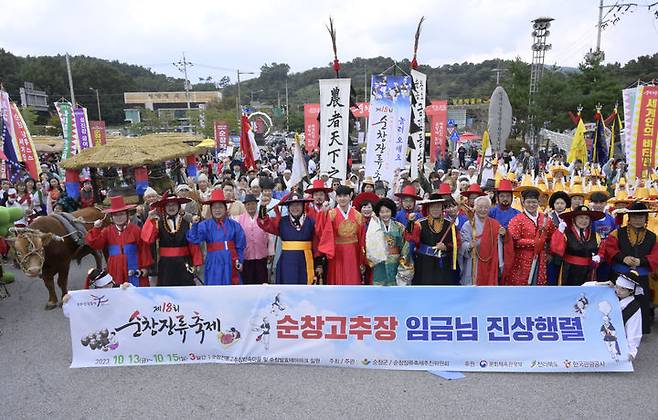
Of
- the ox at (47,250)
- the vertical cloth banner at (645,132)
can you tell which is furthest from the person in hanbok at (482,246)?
the vertical cloth banner at (645,132)

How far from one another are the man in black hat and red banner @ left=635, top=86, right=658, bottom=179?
593cm

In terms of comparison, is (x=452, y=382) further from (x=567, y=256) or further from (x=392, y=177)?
(x=392, y=177)

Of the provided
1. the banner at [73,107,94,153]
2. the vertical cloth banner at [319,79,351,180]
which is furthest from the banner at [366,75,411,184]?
the banner at [73,107,94,153]

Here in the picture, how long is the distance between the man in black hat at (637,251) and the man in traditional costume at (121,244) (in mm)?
5562

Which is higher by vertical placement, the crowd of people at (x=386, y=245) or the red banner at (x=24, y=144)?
the red banner at (x=24, y=144)

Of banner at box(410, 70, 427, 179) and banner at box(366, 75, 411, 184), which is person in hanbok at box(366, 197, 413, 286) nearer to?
banner at box(366, 75, 411, 184)

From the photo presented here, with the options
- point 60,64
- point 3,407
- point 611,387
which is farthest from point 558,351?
point 60,64

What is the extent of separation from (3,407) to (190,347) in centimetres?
167

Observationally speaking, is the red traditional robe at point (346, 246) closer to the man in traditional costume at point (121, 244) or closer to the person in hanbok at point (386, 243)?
the person in hanbok at point (386, 243)

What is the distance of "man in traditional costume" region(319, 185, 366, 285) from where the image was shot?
17.8 feet

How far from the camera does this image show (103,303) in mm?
4629

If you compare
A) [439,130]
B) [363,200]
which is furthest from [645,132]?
[439,130]

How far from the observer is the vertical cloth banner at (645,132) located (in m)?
9.80

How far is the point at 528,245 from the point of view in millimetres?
5383
